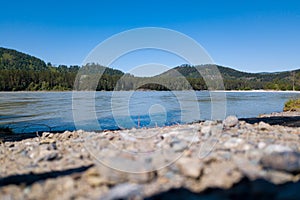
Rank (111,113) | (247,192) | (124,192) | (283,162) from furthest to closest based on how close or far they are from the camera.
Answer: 1. (111,113)
2. (283,162)
3. (124,192)
4. (247,192)

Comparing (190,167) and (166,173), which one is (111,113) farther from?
(190,167)

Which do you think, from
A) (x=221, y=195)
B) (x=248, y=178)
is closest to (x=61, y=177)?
→ (x=221, y=195)

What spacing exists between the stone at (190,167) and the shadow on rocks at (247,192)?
0.23 metres

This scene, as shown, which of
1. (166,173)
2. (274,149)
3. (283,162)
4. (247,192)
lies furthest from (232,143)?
(247,192)

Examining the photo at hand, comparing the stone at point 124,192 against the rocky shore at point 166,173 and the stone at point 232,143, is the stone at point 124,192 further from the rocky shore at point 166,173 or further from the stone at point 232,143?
the stone at point 232,143

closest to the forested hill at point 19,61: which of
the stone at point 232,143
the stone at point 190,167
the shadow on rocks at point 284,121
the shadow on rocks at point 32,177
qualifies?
the shadow on rocks at point 284,121

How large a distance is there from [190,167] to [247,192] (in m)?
0.60

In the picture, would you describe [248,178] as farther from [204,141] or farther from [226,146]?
[204,141]

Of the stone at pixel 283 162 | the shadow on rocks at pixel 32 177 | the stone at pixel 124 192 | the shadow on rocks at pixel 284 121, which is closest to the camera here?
the stone at pixel 124 192

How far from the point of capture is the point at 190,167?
8.26ft

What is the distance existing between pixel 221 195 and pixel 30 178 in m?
2.02

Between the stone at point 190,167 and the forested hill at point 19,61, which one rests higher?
the forested hill at point 19,61

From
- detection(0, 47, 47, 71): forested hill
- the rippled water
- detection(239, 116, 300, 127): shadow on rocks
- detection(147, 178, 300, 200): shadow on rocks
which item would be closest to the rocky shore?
→ detection(147, 178, 300, 200): shadow on rocks

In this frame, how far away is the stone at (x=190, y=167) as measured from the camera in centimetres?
244
